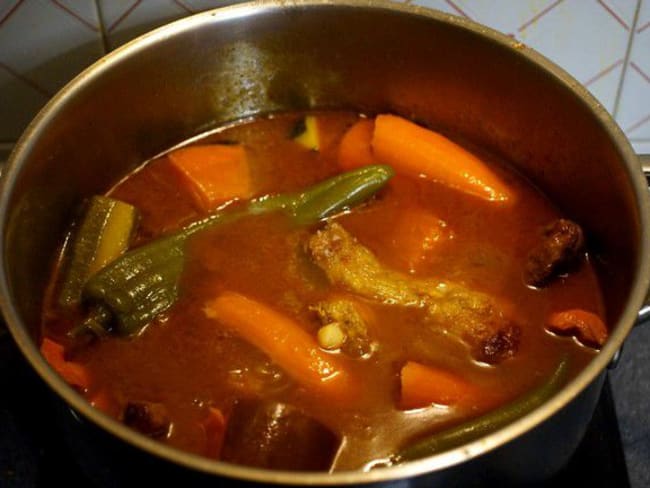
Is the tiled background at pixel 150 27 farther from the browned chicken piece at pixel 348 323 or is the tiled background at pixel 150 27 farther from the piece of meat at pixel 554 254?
the browned chicken piece at pixel 348 323

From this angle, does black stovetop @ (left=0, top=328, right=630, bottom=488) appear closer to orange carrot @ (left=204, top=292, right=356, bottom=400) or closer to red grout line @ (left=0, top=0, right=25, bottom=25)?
orange carrot @ (left=204, top=292, right=356, bottom=400)

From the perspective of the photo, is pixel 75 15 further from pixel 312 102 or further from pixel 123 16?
pixel 312 102

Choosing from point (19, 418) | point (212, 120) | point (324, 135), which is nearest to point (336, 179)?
point (324, 135)

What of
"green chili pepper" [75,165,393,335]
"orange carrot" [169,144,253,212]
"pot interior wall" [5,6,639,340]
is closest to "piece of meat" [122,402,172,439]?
"green chili pepper" [75,165,393,335]

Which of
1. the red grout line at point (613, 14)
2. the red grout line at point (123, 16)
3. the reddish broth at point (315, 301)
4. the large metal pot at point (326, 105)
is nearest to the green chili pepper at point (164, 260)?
the reddish broth at point (315, 301)

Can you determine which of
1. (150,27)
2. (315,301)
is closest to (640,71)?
(315,301)

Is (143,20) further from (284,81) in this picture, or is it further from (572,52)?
(572,52)
